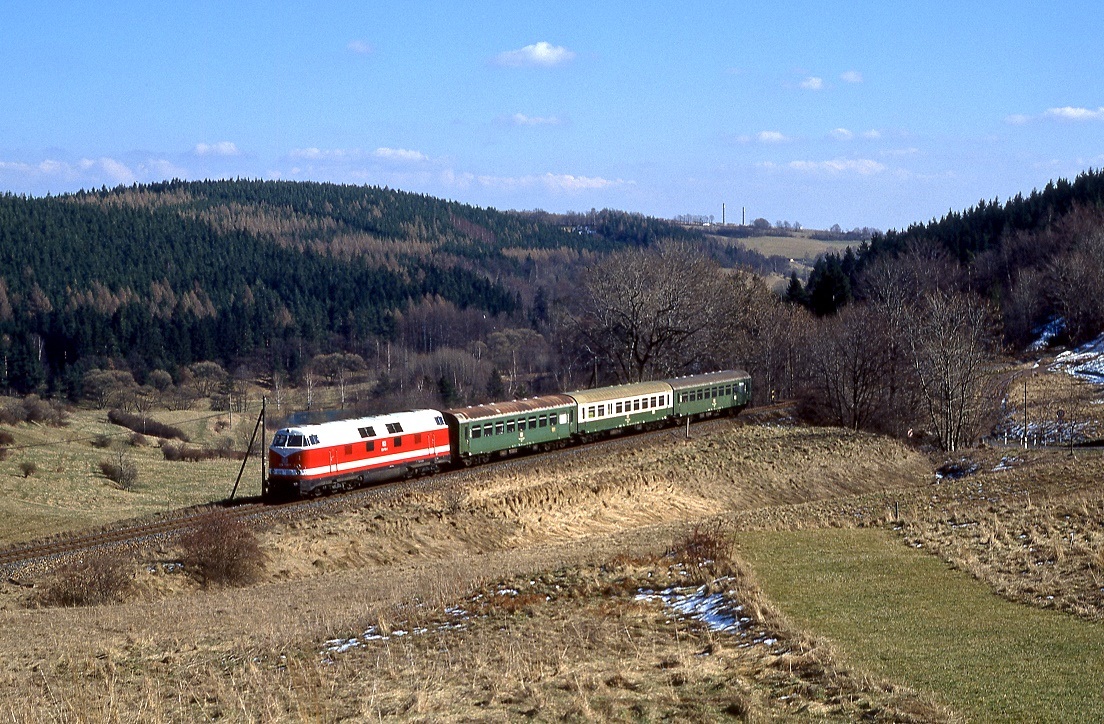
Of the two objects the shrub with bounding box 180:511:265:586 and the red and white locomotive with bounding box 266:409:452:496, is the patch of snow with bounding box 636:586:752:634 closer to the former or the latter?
the shrub with bounding box 180:511:265:586

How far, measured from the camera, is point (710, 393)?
5759 centimetres

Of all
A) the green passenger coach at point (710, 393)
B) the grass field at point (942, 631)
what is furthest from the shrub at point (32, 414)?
the grass field at point (942, 631)

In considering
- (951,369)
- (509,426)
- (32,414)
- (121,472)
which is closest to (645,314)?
(951,369)

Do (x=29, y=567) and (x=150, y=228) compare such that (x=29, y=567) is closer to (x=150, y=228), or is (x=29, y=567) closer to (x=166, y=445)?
(x=166, y=445)

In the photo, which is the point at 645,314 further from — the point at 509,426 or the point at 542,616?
the point at 542,616

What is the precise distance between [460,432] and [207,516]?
11570 mm

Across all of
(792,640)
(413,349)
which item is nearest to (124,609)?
(792,640)

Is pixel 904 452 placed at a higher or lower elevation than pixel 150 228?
lower

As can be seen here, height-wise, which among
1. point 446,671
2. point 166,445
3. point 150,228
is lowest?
point 166,445

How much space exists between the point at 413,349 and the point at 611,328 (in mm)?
83992

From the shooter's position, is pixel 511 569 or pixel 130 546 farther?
pixel 130 546

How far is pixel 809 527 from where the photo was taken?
30891 millimetres

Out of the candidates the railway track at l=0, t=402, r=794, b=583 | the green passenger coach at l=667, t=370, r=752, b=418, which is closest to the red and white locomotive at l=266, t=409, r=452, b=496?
the railway track at l=0, t=402, r=794, b=583

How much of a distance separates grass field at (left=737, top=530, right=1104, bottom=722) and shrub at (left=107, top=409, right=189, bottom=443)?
70.3 m
